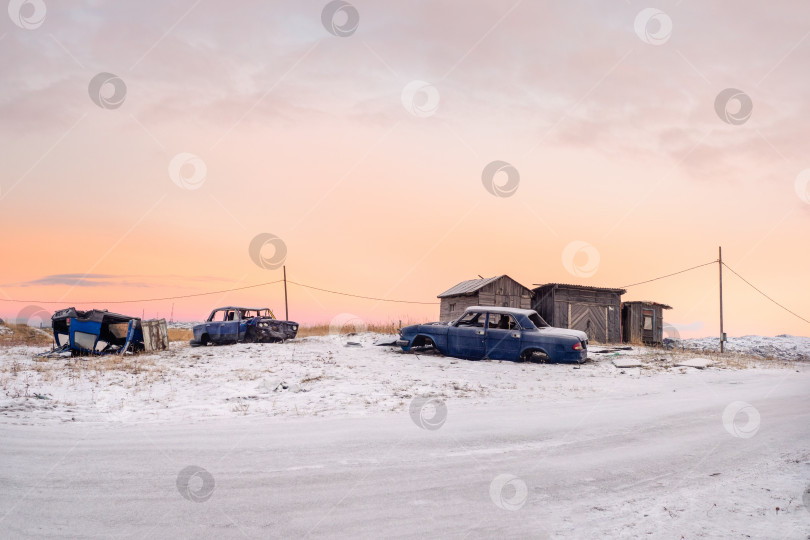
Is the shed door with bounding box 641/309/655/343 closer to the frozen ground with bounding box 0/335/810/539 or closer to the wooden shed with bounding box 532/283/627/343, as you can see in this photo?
the wooden shed with bounding box 532/283/627/343

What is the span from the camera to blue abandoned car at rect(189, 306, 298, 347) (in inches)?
866

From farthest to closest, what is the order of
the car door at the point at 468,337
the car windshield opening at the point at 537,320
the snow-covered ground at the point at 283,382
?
the car windshield opening at the point at 537,320 → the car door at the point at 468,337 → the snow-covered ground at the point at 283,382

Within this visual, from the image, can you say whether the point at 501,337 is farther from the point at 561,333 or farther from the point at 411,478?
the point at 411,478

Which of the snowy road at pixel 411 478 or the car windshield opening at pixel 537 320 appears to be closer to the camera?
the snowy road at pixel 411 478

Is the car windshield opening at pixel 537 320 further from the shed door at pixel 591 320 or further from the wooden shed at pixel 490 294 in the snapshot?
the shed door at pixel 591 320

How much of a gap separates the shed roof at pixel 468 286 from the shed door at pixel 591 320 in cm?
461

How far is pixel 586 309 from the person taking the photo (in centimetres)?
3297

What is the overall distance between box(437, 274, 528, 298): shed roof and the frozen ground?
19644 millimetres

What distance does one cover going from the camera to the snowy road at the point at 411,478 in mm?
4559

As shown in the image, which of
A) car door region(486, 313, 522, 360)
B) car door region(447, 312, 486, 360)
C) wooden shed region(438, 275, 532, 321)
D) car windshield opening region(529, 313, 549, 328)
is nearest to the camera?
car door region(486, 313, 522, 360)

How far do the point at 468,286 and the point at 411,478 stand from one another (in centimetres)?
2892

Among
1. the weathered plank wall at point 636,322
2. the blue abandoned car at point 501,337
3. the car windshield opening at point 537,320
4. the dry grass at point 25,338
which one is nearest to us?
the blue abandoned car at point 501,337

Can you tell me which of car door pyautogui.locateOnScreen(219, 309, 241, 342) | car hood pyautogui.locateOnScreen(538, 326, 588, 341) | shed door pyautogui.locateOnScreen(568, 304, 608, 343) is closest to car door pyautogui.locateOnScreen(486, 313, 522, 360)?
car hood pyautogui.locateOnScreen(538, 326, 588, 341)

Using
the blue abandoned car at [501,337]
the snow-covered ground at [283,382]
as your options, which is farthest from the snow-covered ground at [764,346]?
the blue abandoned car at [501,337]
